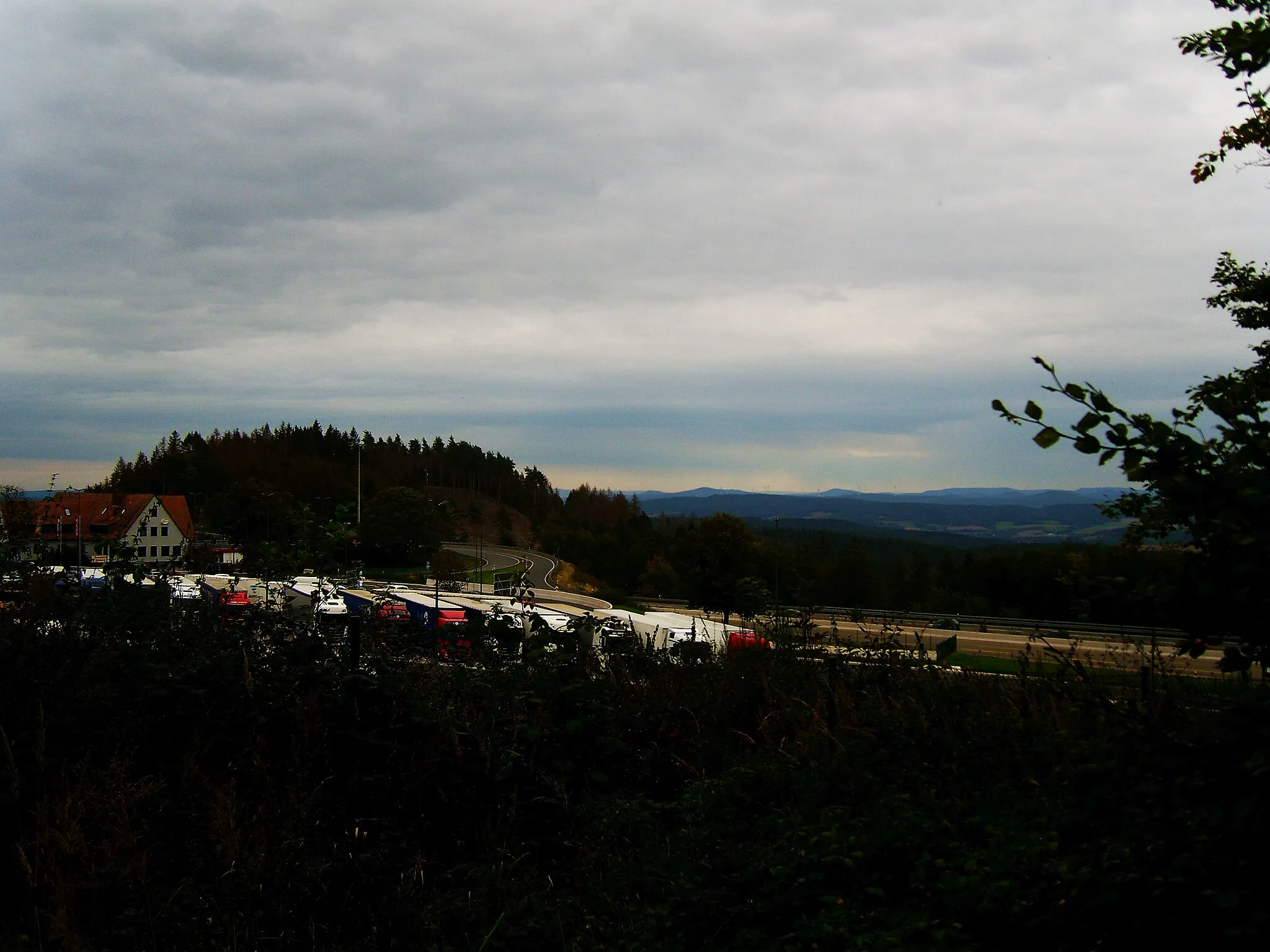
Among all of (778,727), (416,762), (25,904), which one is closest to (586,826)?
(416,762)

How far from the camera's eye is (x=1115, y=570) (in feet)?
8.52

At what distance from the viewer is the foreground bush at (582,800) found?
2.69m

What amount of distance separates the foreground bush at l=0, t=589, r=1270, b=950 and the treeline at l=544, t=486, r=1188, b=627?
35cm

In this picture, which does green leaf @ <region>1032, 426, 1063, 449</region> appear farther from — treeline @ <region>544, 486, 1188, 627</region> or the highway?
the highway

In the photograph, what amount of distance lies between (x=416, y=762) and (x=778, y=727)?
7.56 feet

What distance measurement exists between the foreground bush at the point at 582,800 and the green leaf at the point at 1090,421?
745mm

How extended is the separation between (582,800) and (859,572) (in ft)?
161

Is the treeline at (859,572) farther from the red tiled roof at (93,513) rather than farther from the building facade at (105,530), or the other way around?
the red tiled roof at (93,513)

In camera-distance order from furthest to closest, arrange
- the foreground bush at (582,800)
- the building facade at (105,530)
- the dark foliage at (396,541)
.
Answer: the dark foliage at (396,541) < the building facade at (105,530) < the foreground bush at (582,800)

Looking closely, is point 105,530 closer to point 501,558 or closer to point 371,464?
point 501,558

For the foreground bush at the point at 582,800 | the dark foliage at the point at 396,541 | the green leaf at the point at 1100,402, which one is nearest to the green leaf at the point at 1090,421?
the green leaf at the point at 1100,402

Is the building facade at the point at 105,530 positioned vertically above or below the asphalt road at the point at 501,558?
above

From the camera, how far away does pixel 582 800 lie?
16.5 feet

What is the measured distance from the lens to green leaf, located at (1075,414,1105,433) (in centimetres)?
219
